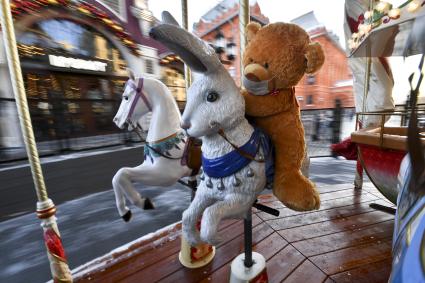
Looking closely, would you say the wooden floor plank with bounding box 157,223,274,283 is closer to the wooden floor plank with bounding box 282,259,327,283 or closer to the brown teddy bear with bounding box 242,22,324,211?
the wooden floor plank with bounding box 282,259,327,283

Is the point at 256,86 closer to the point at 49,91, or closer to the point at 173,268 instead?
the point at 173,268

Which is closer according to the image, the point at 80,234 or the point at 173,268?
the point at 173,268

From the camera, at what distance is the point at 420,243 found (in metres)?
0.34

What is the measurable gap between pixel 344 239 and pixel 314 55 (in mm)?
1385

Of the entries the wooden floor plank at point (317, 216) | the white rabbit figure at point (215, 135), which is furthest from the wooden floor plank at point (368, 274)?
the white rabbit figure at point (215, 135)

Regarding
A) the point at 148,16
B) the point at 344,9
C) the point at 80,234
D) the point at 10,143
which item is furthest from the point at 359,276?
the point at 148,16

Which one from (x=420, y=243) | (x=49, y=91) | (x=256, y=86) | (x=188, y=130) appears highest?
(x=49, y=91)

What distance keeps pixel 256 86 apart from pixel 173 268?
118cm

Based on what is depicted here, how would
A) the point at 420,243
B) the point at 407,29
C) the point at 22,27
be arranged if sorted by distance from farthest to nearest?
the point at 22,27 < the point at 407,29 < the point at 420,243

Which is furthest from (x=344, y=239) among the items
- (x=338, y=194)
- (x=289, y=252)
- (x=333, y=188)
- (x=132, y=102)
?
(x=132, y=102)

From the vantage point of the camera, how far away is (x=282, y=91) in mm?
877

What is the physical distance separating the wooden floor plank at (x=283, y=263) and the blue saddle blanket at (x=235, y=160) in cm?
78

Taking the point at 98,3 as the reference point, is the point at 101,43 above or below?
below

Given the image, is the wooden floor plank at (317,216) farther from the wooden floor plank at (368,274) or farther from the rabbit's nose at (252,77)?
the rabbit's nose at (252,77)
